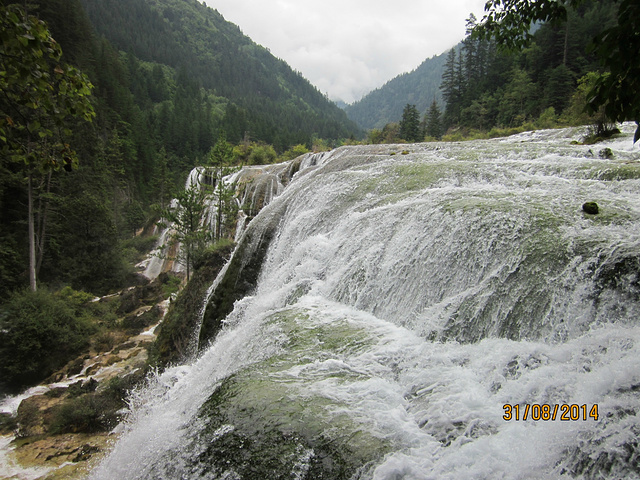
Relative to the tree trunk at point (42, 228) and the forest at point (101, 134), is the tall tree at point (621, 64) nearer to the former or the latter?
the forest at point (101, 134)

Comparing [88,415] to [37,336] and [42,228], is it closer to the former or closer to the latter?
[37,336]

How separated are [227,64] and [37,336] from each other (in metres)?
151

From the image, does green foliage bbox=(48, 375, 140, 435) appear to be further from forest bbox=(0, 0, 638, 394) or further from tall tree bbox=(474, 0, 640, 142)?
tall tree bbox=(474, 0, 640, 142)

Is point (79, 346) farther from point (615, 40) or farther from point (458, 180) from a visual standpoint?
point (615, 40)

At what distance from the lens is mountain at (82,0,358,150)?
87500 mm

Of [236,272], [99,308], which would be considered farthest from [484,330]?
[99,308]

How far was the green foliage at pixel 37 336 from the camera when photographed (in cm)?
1260

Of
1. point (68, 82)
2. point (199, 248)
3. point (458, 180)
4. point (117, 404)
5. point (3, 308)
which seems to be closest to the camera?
point (68, 82)

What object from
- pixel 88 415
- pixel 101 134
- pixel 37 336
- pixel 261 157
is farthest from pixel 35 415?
pixel 101 134

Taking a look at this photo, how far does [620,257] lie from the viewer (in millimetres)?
3393

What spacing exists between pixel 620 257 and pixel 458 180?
4785mm

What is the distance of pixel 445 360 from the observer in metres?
3.56
